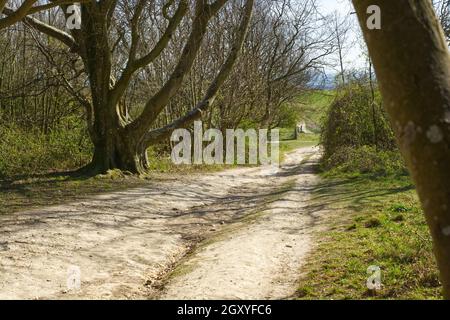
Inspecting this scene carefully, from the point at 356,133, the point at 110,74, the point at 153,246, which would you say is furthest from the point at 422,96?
the point at 356,133

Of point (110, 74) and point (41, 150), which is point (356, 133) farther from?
point (41, 150)

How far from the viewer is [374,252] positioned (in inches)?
277

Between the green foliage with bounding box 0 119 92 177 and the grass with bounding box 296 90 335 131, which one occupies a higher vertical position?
the grass with bounding box 296 90 335 131

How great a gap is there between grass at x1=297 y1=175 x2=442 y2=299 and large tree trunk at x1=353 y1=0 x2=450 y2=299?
2.89 metres

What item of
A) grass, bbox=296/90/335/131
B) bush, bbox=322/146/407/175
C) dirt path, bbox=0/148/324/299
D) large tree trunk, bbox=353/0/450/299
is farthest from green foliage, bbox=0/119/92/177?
grass, bbox=296/90/335/131

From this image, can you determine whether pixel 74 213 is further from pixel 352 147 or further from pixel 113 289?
pixel 352 147

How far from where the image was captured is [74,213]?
10.3 meters

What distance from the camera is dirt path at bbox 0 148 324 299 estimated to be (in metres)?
6.31

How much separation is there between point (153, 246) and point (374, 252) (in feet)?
12.3

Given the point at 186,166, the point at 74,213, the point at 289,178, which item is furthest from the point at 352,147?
the point at 74,213

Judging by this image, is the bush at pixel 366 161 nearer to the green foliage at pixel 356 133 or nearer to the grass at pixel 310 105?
the green foliage at pixel 356 133

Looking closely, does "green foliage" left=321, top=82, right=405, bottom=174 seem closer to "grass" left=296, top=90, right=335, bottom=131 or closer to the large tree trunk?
A: the large tree trunk

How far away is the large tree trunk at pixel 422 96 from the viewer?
2.54 metres

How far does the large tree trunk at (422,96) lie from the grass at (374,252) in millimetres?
2886
